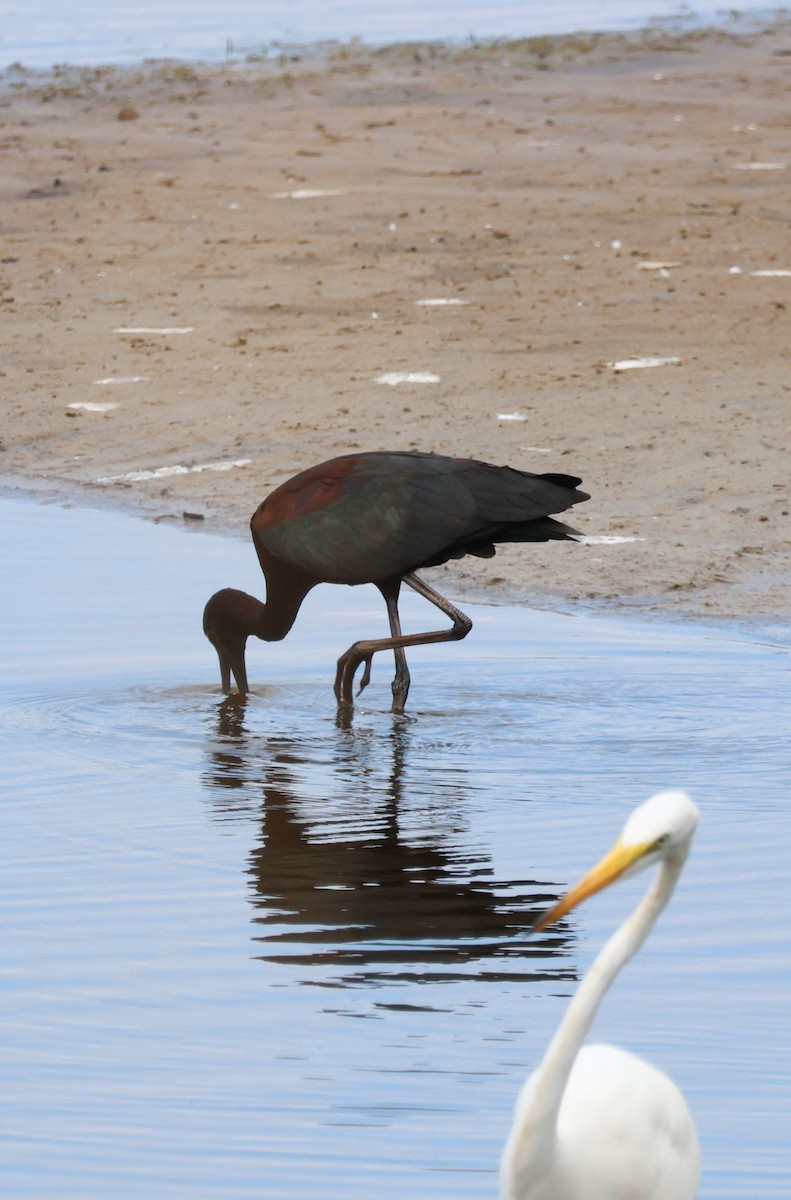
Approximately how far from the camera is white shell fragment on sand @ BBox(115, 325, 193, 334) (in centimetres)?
1272

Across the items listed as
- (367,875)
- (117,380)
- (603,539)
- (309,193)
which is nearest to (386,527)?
(367,875)

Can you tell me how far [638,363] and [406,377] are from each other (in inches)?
49.4

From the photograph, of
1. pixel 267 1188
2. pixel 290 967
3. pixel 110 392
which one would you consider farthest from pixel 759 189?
pixel 267 1188

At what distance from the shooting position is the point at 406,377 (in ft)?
37.8

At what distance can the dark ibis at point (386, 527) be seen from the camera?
6.96 metres

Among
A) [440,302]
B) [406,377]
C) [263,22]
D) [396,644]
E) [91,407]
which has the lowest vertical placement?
[396,644]

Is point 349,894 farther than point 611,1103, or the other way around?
point 349,894

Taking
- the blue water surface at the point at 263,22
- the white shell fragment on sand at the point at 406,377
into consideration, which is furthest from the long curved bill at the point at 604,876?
the blue water surface at the point at 263,22

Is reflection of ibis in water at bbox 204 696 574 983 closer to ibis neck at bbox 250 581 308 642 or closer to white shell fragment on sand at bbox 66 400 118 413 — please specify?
ibis neck at bbox 250 581 308 642

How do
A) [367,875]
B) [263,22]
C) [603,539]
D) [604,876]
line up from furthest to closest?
[263,22]
[603,539]
[367,875]
[604,876]

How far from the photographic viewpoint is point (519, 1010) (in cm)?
458

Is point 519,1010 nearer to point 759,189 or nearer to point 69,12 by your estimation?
point 759,189

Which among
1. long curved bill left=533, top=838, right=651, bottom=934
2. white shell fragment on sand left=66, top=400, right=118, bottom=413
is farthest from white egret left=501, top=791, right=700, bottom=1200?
white shell fragment on sand left=66, top=400, right=118, bottom=413

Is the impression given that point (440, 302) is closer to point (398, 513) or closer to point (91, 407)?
point (91, 407)
